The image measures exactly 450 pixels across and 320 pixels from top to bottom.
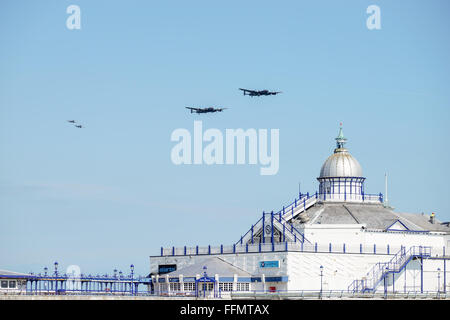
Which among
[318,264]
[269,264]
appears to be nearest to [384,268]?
[318,264]

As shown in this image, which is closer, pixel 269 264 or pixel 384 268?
pixel 269 264

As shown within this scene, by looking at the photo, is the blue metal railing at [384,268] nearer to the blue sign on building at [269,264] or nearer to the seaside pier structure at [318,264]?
the seaside pier structure at [318,264]

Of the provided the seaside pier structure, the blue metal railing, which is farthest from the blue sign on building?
the blue metal railing

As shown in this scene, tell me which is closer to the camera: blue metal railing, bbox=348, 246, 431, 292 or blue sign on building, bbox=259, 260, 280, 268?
blue sign on building, bbox=259, 260, 280, 268

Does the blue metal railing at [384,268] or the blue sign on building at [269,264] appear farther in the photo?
the blue metal railing at [384,268]

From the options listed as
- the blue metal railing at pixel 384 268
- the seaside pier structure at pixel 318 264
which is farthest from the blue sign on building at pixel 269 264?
the blue metal railing at pixel 384 268

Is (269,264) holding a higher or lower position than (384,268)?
higher

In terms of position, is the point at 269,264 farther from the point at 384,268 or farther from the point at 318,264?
the point at 384,268

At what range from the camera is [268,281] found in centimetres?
18988

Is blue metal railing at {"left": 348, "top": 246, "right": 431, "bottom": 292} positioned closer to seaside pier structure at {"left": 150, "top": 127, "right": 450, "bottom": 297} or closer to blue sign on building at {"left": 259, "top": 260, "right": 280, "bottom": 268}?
seaside pier structure at {"left": 150, "top": 127, "right": 450, "bottom": 297}
